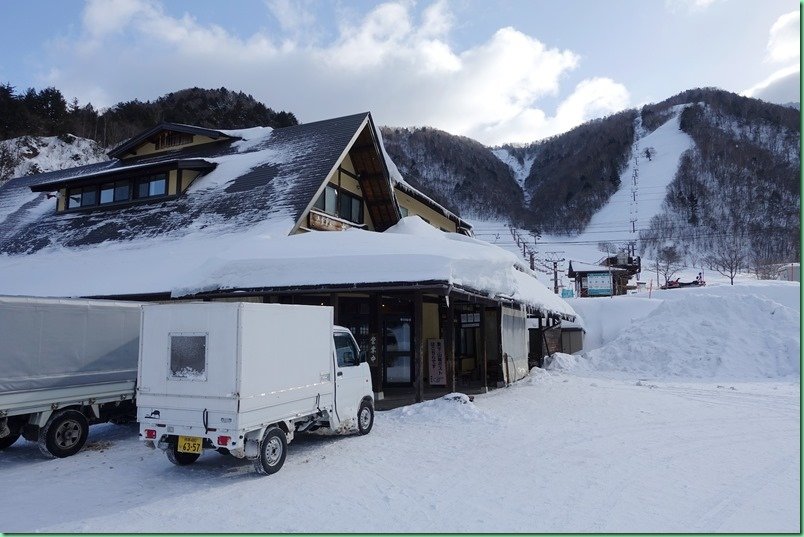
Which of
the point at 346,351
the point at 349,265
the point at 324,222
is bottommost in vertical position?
the point at 346,351

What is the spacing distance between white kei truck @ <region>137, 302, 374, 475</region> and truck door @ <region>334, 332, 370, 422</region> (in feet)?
2.60

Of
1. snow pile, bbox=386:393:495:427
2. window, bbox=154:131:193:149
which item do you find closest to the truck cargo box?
snow pile, bbox=386:393:495:427

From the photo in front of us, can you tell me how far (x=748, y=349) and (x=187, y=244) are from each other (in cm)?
2019

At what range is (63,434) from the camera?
317 inches

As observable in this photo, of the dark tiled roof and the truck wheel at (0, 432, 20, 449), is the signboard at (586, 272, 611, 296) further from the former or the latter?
the truck wheel at (0, 432, 20, 449)

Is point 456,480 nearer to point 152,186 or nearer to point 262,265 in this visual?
point 262,265

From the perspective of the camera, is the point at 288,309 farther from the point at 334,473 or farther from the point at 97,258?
the point at 97,258

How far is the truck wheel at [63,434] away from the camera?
777 centimetres

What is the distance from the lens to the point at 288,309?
7.17m

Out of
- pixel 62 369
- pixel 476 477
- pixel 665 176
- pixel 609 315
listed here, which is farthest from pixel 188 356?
pixel 665 176

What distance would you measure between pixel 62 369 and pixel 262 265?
4.47m

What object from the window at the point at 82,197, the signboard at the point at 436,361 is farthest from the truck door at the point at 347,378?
the window at the point at 82,197

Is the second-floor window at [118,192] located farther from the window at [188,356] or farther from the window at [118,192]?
the window at [188,356]

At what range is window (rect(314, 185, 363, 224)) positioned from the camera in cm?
1605
